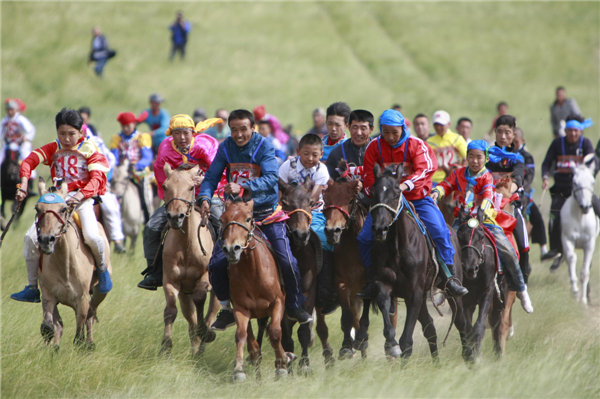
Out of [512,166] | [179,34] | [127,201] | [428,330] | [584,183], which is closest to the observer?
[428,330]

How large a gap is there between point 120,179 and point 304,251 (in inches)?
275

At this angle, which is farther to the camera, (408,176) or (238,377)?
(408,176)

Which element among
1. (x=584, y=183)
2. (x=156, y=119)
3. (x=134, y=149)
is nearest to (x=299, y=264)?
(x=584, y=183)

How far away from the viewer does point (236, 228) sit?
5.76 m

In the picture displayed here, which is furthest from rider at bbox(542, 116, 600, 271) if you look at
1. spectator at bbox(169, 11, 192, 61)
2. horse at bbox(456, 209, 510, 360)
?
spectator at bbox(169, 11, 192, 61)

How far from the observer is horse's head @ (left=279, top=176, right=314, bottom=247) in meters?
6.23

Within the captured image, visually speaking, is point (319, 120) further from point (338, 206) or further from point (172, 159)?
point (338, 206)

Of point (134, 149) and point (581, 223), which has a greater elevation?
point (134, 149)

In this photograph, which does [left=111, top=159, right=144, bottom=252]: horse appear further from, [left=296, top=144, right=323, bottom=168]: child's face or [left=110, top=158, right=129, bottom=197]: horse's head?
[left=296, top=144, right=323, bottom=168]: child's face

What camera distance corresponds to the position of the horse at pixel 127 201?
12742 mm

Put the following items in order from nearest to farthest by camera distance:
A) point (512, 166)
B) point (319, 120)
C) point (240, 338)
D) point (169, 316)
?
point (240, 338)
point (169, 316)
point (512, 166)
point (319, 120)

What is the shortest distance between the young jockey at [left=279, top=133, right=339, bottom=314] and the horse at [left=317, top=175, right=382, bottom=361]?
101mm

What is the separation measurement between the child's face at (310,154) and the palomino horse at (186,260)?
1273 millimetres

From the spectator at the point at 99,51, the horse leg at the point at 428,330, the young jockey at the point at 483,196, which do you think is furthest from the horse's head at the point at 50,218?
the spectator at the point at 99,51
